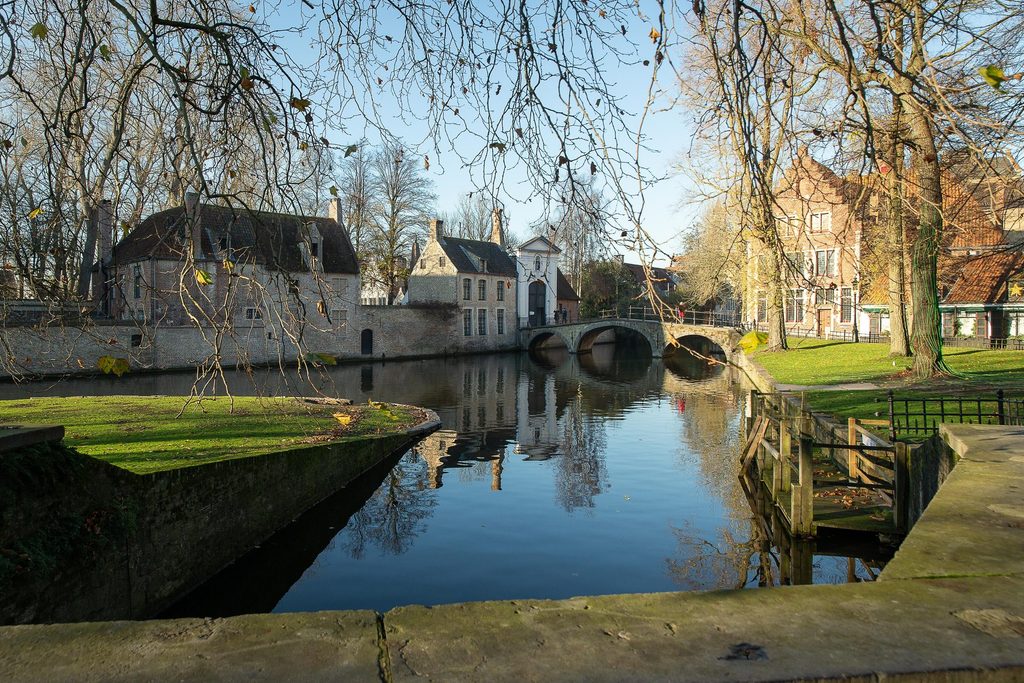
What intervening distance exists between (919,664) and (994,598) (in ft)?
2.88

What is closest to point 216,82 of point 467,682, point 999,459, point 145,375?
point 467,682

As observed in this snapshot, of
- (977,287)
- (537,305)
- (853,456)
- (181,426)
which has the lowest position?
(853,456)

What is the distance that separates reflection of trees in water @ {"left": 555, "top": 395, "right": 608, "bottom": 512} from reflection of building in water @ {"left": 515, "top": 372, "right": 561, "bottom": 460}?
41cm

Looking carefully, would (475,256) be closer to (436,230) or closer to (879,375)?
(436,230)

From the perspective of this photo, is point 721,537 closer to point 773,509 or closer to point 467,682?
point 773,509

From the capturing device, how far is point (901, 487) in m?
9.76

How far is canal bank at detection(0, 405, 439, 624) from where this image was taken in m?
6.58

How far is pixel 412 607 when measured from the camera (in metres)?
3.16

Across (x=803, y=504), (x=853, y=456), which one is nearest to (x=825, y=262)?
(x=853, y=456)

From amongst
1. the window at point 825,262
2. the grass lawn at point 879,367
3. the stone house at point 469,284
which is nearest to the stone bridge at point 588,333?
the stone house at point 469,284

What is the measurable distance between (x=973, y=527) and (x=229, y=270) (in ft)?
14.9

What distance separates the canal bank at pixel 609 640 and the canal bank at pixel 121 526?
173 inches

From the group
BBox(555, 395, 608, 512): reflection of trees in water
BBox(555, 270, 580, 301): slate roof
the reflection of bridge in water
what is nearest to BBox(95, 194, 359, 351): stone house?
the reflection of bridge in water

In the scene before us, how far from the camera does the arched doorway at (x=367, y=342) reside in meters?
46.7
